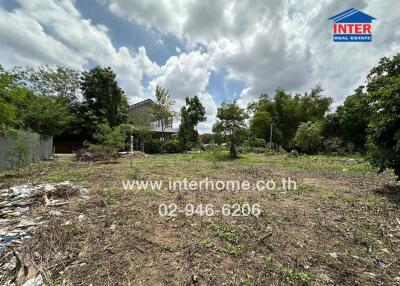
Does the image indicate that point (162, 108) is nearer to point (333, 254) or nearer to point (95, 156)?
point (95, 156)

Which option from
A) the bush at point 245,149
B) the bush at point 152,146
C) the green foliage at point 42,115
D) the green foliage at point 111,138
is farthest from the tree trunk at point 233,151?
the green foliage at point 42,115

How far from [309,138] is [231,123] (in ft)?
23.8

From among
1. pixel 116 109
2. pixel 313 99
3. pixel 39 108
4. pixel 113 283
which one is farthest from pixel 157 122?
pixel 113 283

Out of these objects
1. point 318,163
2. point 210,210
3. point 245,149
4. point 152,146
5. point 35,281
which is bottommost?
point 35,281

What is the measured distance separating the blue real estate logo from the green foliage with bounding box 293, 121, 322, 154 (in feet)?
29.8

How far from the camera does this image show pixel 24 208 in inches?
132

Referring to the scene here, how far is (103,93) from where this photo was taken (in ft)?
58.7

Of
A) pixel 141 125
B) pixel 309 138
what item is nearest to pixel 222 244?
pixel 309 138

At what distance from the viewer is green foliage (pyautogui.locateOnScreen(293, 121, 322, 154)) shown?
14.9 metres

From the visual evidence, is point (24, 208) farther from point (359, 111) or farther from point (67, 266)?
point (359, 111)

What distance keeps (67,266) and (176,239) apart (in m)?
1.19

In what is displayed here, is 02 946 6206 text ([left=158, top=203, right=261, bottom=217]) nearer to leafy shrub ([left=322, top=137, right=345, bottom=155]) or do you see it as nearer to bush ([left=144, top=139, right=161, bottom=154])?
leafy shrub ([left=322, top=137, right=345, bottom=155])

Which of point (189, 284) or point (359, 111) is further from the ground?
point (359, 111)

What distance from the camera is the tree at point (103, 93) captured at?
1777cm
